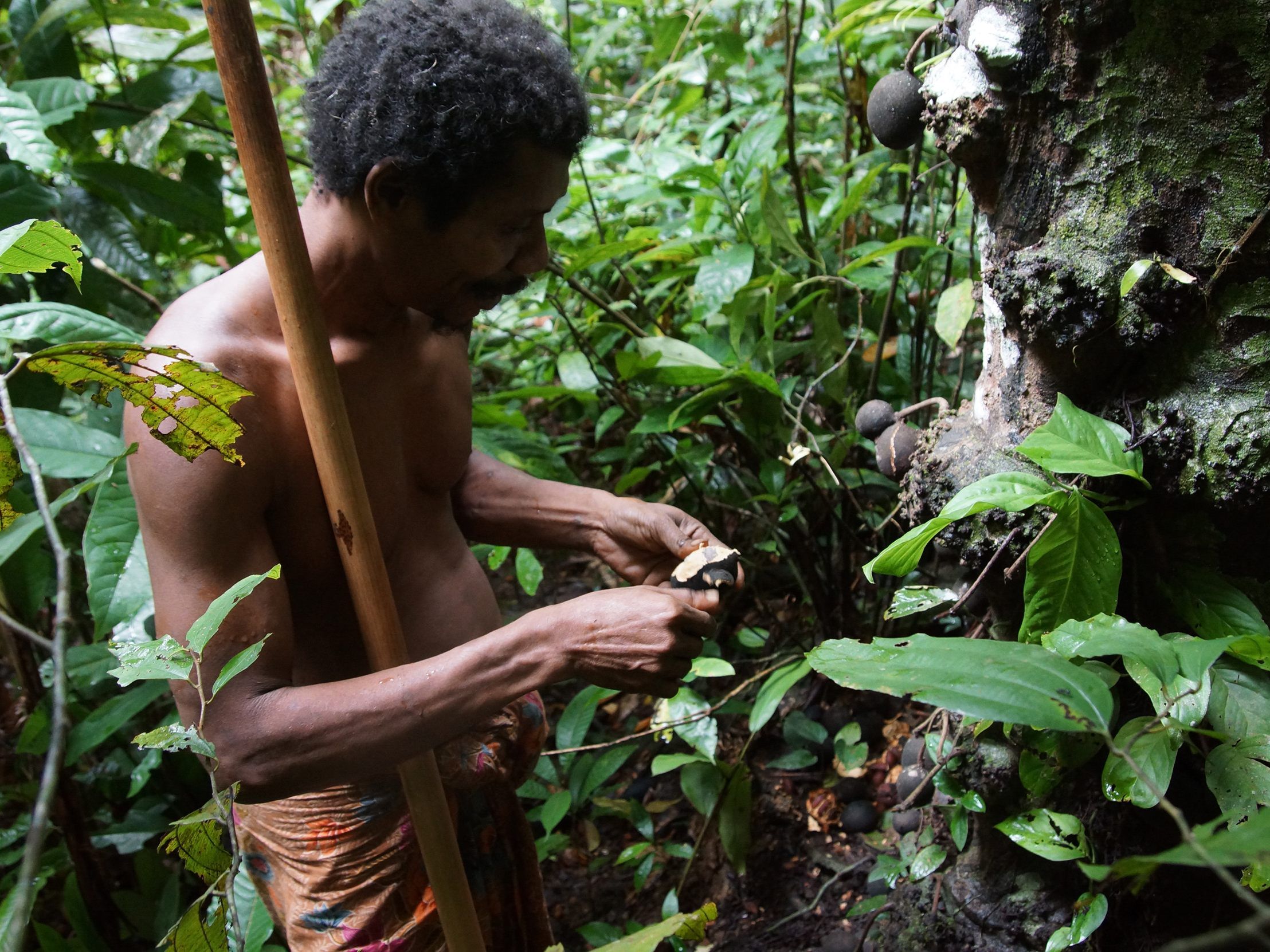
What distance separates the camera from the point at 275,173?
960 millimetres

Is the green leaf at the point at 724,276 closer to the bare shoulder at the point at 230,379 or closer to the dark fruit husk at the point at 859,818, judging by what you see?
the bare shoulder at the point at 230,379

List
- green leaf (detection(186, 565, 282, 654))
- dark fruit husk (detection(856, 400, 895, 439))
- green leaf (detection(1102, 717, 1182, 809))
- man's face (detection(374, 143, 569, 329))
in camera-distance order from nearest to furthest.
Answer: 1. green leaf (detection(186, 565, 282, 654))
2. green leaf (detection(1102, 717, 1182, 809))
3. man's face (detection(374, 143, 569, 329))
4. dark fruit husk (detection(856, 400, 895, 439))

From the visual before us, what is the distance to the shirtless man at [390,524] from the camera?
1.15 meters

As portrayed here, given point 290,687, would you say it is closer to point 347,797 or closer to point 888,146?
point 347,797

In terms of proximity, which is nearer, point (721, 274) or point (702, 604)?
point (702, 604)

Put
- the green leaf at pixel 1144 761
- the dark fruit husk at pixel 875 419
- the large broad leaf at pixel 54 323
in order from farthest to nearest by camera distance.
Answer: the dark fruit husk at pixel 875 419 → the large broad leaf at pixel 54 323 → the green leaf at pixel 1144 761

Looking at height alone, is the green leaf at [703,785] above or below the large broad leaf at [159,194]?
below

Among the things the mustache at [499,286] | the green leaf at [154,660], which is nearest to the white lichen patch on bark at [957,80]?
the mustache at [499,286]

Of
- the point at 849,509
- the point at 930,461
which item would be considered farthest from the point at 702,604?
the point at 849,509

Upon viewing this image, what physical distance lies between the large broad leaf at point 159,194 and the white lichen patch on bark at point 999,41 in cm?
163

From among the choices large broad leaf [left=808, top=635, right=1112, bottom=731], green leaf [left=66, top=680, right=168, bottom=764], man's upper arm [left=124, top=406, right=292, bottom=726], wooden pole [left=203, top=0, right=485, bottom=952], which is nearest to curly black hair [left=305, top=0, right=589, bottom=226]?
wooden pole [left=203, top=0, right=485, bottom=952]

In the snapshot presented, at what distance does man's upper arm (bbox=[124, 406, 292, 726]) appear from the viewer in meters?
1.13

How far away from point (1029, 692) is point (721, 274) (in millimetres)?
1372

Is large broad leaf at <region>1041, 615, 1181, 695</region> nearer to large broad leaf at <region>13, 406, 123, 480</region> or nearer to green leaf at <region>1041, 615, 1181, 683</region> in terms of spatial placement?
green leaf at <region>1041, 615, 1181, 683</region>
